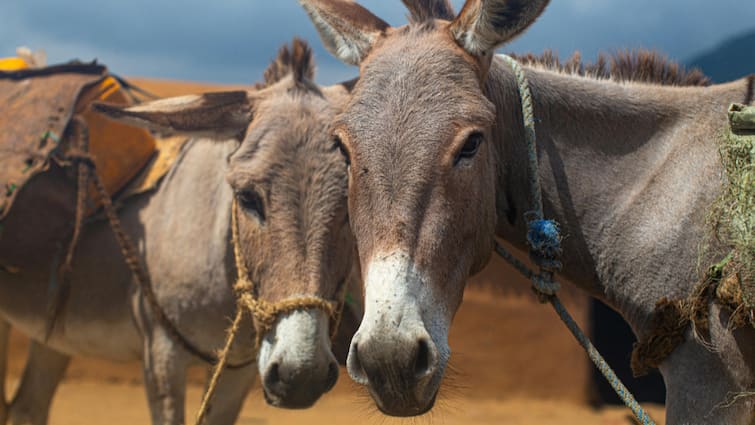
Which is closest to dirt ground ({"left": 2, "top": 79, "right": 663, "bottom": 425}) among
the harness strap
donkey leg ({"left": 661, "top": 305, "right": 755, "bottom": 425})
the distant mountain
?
the harness strap

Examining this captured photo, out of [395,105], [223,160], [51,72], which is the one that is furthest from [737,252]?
[51,72]

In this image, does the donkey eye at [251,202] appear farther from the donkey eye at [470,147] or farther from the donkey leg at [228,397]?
the donkey eye at [470,147]

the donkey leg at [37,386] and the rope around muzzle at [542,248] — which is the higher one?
the rope around muzzle at [542,248]

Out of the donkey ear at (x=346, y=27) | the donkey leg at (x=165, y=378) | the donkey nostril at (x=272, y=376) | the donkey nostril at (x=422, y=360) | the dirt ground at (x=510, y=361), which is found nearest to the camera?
the donkey nostril at (x=422, y=360)

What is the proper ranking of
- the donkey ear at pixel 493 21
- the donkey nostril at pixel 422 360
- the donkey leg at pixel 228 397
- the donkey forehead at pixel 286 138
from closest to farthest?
the donkey nostril at pixel 422 360, the donkey ear at pixel 493 21, the donkey forehead at pixel 286 138, the donkey leg at pixel 228 397

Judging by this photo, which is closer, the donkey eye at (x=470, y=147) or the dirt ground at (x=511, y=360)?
the donkey eye at (x=470, y=147)

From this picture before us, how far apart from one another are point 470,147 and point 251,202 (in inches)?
66.6

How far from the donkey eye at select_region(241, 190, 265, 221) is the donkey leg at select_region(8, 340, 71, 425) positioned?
98.7 inches

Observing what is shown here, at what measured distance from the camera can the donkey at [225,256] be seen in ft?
10.9

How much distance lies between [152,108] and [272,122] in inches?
28.9

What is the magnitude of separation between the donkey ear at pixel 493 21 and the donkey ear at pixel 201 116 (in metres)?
1.82

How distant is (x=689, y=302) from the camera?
82.4 inches

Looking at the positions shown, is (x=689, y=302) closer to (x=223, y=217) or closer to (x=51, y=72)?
(x=223, y=217)

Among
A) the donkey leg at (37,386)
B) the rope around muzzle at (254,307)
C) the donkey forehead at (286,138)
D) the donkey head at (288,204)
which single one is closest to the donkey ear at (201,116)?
the donkey head at (288,204)
